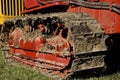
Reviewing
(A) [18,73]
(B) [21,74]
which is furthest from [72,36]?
(A) [18,73]

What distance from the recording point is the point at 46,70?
7715 mm

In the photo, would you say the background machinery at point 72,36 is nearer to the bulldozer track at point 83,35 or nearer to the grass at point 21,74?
the bulldozer track at point 83,35

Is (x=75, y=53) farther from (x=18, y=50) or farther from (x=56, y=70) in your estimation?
(x=18, y=50)

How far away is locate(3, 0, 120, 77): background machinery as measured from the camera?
6699mm

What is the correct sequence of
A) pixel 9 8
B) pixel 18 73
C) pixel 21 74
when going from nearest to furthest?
pixel 21 74 < pixel 18 73 < pixel 9 8

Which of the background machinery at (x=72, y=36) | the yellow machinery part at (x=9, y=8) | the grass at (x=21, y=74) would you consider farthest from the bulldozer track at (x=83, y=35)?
the yellow machinery part at (x=9, y=8)

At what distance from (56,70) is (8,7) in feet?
11.4

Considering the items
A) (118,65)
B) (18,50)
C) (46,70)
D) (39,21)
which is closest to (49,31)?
(39,21)

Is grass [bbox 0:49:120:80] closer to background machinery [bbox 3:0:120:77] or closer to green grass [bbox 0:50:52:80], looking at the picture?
green grass [bbox 0:50:52:80]

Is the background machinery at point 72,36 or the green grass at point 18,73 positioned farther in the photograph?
the green grass at point 18,73

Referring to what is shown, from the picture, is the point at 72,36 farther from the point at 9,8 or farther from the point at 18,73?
the point at 9,8

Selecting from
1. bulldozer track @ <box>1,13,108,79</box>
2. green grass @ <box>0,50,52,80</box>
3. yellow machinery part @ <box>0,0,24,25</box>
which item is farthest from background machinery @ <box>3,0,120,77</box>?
yellow machinery part @ <box>0,0,24,25</box>

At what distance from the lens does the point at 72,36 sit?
6566 mm

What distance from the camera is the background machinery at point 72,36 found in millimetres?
6699
